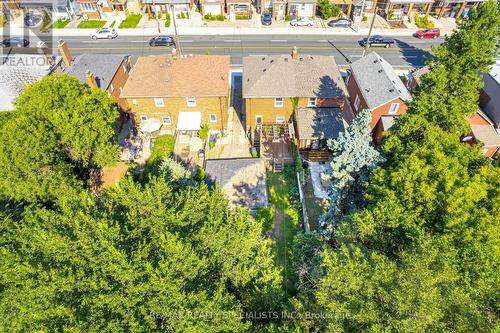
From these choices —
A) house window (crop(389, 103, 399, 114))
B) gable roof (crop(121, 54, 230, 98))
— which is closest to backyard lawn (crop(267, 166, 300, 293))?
gable roof (crop(121, 54, 230, 98))

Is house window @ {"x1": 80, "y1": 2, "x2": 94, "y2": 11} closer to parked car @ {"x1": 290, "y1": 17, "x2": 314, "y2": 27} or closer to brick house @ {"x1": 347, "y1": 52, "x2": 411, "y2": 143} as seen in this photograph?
parked car @ {"x1": 290, "y1": 17, "x2": 314, "y2": 27}

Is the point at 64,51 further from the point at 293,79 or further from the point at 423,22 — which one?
the point at 423,22

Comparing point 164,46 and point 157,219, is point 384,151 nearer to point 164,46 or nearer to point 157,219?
point 157,219

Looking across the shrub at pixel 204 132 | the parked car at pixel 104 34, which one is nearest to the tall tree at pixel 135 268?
the shrub at pixel 204 132

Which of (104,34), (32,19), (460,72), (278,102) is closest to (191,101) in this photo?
(278,102)

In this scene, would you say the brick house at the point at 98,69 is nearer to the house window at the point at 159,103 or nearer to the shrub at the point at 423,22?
the house window at the point at 159,103
